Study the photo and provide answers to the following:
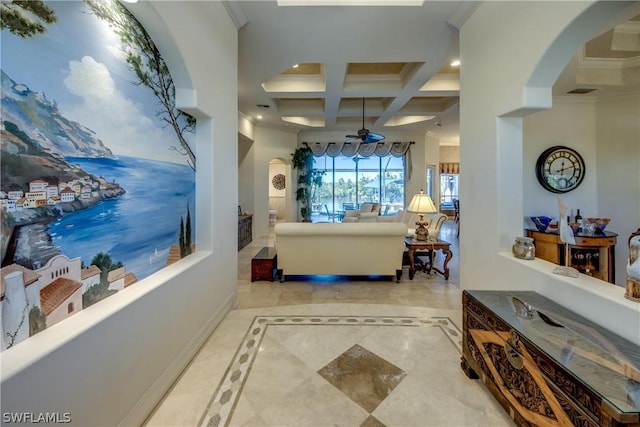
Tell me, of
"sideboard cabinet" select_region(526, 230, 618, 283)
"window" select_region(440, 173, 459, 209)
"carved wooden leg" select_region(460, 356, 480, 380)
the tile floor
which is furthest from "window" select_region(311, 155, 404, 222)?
"carved wooden leg" select_region(460, 356, 480, 380)

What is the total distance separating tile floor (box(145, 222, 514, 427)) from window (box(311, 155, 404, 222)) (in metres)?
6.63

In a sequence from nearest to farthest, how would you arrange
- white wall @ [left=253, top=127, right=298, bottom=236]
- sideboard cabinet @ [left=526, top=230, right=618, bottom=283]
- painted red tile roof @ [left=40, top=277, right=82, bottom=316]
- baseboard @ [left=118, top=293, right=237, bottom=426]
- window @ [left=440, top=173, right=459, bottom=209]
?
painted red tile roof @ [left=40, top=277, right=82, bottom=316] → baseboard @ [left=118, top=293, right=237, bottom=426] → sideboard cabinet @ [left=526, top=230, right=618, bottom=283] → white wall @ [left=253, top=127, right=298, bottom=236] → window @ [left=440, top=173, right=459, bottom=209]

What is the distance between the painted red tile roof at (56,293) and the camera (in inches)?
45.9

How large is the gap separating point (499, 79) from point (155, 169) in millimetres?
→ 2827

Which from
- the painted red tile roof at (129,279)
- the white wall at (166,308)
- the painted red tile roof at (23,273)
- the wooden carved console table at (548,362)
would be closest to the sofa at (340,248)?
the white wall at (166,308)

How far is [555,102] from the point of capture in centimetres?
432

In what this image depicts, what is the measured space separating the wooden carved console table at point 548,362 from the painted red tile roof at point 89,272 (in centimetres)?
222

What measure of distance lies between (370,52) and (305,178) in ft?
16.6

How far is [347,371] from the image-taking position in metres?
2.00

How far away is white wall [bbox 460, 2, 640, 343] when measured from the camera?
1585 mm

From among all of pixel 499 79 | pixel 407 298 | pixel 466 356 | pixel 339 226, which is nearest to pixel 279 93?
pixel 339 226

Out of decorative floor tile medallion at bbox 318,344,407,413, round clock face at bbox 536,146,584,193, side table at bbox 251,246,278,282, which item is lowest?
decorative floor tile medallion at bbox 318,344,407,413

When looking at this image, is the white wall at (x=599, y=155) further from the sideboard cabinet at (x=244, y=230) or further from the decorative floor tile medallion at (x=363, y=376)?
the sideboard cabinet at (x=244, y=230)

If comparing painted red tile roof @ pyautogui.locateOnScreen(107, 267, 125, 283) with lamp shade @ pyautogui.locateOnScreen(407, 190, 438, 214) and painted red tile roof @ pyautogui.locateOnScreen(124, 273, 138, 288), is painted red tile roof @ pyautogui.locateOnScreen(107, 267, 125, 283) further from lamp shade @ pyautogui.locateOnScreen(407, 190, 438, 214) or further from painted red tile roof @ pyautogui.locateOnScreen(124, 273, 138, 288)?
lamp shade @ pyautogui.locateOnScreen(407, 190, 438, 214)
